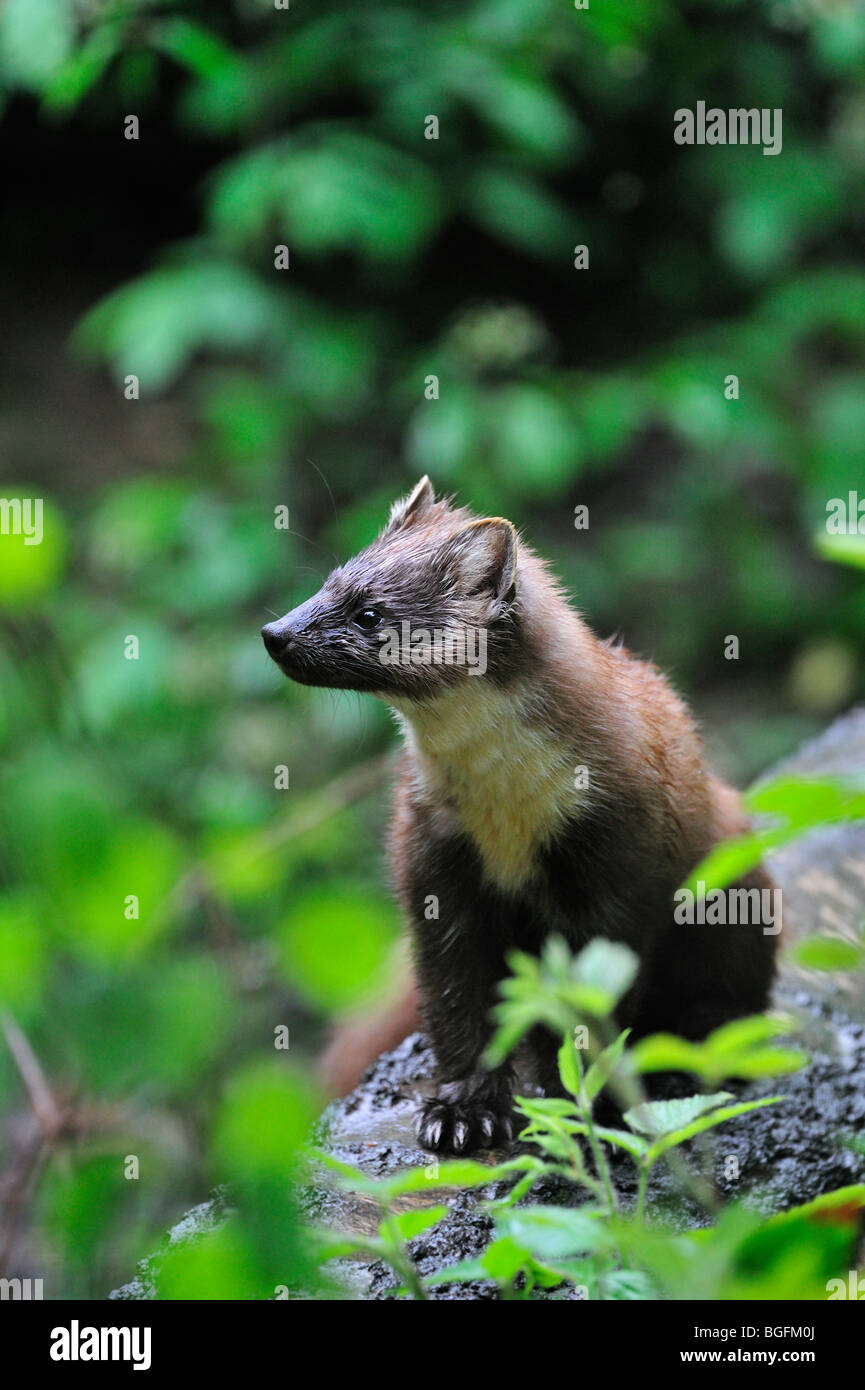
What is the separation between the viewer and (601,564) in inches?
258

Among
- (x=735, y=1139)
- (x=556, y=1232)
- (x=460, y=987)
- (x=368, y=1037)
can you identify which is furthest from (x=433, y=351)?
(x=556, y=1232)

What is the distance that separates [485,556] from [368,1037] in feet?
4.80

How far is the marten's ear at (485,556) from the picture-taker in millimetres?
2406

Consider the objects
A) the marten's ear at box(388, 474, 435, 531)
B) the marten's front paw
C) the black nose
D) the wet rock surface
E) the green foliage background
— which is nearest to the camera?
the wet rock surface

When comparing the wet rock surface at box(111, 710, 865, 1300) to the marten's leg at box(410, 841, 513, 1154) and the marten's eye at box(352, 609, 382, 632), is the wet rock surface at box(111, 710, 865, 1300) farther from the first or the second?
the marten's eye at box(352, 609, 382, 632)

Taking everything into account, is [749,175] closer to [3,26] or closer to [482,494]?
[482,494]

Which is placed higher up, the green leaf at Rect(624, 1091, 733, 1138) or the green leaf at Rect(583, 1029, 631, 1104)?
the green leaf at Rect(583, 1029, 631, 1104)

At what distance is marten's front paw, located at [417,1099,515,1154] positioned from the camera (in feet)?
8.30

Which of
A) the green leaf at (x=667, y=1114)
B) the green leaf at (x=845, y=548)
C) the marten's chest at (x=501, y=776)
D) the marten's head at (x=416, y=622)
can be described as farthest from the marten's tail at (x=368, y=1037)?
the green leaf at (x=845, y=548)

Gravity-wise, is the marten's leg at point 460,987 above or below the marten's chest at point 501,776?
below

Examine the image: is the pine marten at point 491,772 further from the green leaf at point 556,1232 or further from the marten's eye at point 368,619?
the green leaf at point 556,1232

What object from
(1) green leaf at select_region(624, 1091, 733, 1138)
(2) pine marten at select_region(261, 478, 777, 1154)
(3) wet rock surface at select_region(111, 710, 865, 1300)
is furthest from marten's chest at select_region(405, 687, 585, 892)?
(1) green leaf at select_region(624, 1091, 733, 1138)

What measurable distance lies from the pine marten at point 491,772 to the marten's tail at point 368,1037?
67cm
